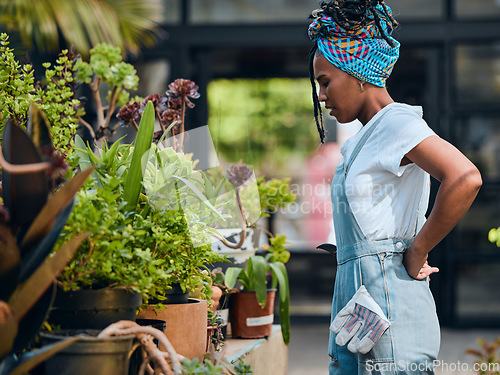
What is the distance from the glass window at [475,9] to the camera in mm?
5539

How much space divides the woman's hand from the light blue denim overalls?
0.4 inches

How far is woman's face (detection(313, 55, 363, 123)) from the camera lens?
1.58 meters

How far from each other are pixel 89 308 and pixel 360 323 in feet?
2.04

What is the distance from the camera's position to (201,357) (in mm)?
1567

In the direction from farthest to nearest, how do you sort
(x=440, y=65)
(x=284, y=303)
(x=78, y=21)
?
(x=440, y=65) → (x=78, y=21) → (x=284, y=303)

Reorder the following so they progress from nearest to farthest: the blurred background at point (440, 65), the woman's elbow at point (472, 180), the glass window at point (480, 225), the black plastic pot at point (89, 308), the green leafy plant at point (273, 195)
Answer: the black plastic pot at point (89, 308)
the woman's elbow at point (472, 180)
the green leafy plant at point (273, 195)
the blurred background at point (440, 65)
the glass window at point (480, 225)

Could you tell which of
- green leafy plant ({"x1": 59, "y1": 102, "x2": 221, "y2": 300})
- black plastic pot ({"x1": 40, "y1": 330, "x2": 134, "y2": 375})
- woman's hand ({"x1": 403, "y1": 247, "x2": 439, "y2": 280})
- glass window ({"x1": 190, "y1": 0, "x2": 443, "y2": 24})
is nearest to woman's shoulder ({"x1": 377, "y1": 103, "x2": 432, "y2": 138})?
woman's hand ({"x1": 403, "y1": 247, "x2": 439, "y2": 280})

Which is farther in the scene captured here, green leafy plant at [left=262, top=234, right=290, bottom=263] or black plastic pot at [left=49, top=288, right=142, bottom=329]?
green leafy plant at [left=262, top=234, right=290, bottom=263]

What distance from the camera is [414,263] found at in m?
1.48

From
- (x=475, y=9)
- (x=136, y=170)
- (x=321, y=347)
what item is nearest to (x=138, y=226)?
(x=136, y=170)

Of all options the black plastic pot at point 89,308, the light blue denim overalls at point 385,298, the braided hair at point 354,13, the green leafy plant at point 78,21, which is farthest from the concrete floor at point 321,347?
the black plastic pot at point 89,308

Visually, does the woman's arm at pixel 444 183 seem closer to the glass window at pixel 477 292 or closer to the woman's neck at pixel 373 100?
the woman's neck at pixel 373 100

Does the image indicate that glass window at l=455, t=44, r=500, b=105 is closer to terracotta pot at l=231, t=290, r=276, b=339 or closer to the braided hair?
terracotta pot at l=231, t=290, r=276, b=339

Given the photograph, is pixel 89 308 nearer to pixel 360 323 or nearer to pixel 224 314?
pixel 360 323
